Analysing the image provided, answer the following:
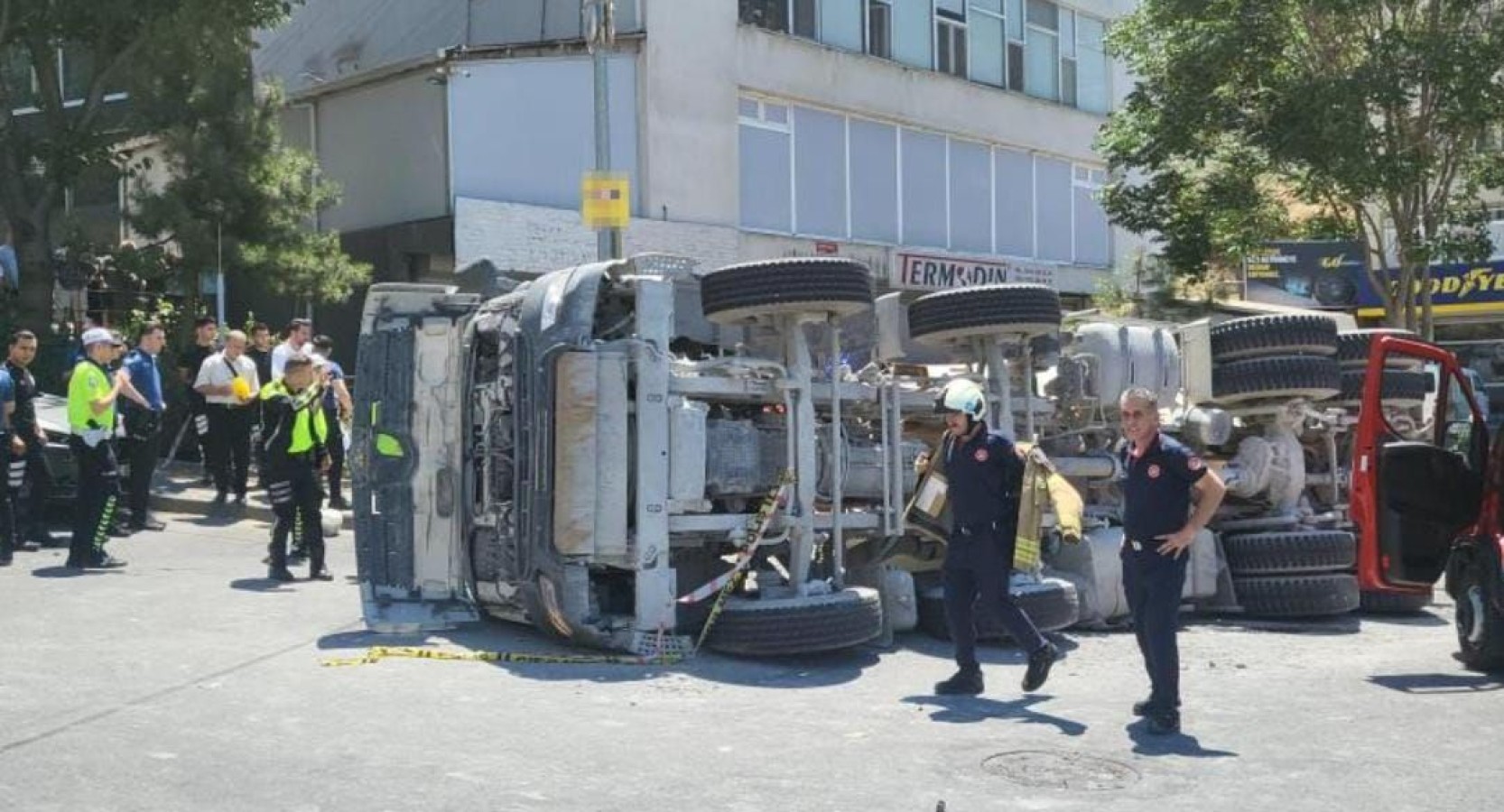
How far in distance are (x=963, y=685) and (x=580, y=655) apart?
2.05m

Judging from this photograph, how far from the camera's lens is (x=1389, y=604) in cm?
1145

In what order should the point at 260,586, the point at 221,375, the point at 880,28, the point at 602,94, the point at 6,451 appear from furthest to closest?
the point at 880,28
the point at 602,94
the point at 221,375
the point at 6,451
the point at 260,586

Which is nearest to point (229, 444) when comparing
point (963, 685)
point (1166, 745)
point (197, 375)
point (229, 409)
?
point (229, 409)

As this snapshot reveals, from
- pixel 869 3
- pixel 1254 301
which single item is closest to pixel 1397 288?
pixel 869 3

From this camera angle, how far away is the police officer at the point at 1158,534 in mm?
6996

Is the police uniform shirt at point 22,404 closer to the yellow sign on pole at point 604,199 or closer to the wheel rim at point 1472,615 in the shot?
the yellow sign on pole at point 604,199

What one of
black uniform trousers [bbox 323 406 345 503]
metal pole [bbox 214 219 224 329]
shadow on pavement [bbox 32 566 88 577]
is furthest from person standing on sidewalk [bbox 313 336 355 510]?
shadow on pavement [bbox 32 566 88 577]

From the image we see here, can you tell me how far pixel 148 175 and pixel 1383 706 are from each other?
16.0 meters

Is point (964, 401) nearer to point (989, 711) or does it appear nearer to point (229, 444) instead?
point (989, 711)

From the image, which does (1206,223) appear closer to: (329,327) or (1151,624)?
(329,327)

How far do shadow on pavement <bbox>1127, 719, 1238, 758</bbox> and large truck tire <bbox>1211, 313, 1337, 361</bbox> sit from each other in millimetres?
4521

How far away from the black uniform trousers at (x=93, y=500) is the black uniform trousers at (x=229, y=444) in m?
2.70

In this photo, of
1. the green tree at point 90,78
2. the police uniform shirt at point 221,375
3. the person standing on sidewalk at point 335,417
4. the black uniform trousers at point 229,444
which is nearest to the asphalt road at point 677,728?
the person standing on sidewalk at point 335,417

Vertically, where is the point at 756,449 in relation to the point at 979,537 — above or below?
above
